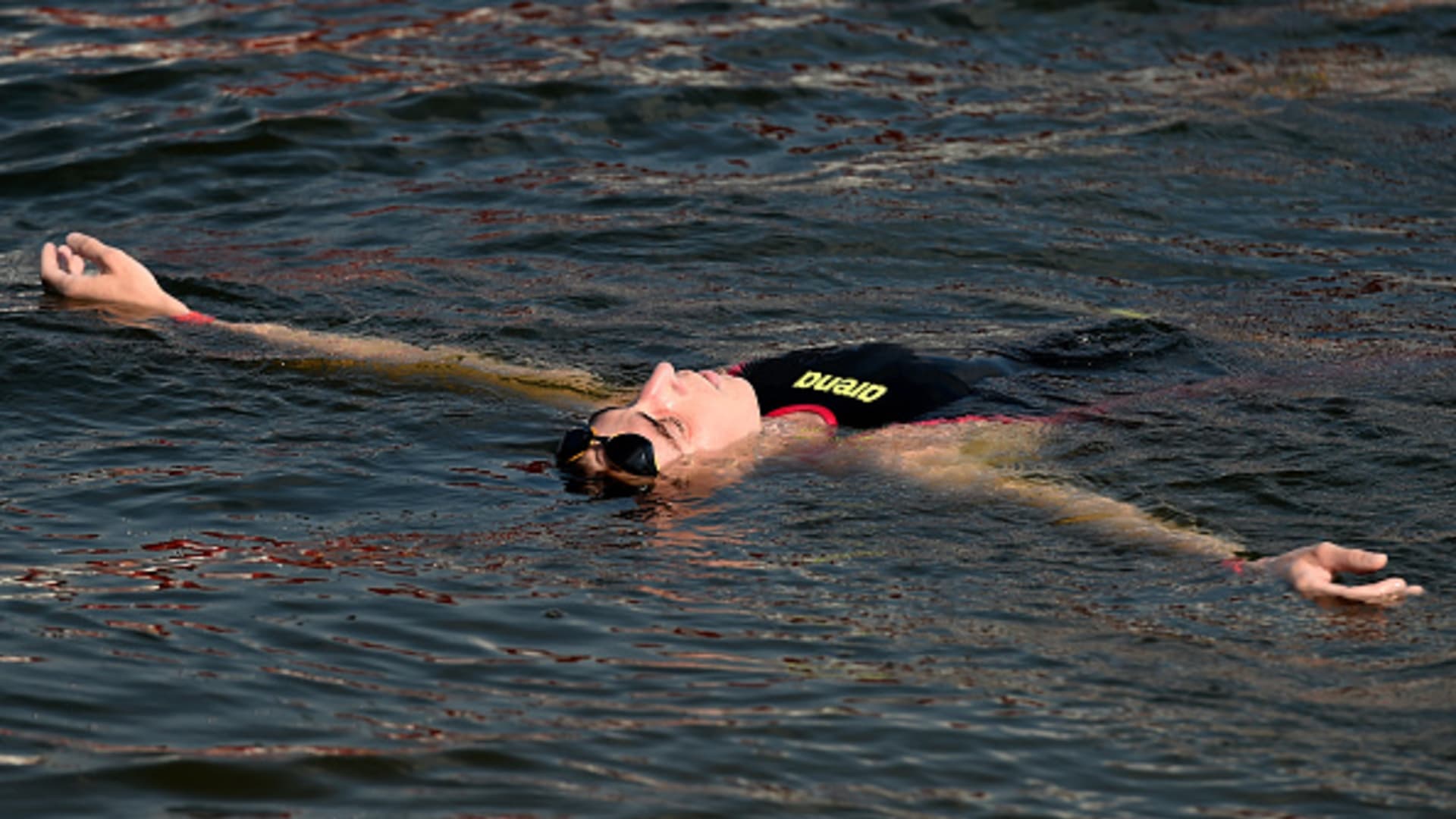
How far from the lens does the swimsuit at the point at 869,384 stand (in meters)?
6.95

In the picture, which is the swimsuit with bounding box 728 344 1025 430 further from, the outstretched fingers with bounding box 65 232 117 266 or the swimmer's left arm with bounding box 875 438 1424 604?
the outstretched fingers with bounding box 65 232 117 266

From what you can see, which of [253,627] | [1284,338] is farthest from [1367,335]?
[253,627]

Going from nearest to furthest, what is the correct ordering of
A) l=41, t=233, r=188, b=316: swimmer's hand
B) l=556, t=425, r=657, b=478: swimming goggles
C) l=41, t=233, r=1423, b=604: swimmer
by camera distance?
l=41, t=233, r=1423, b=604: swimmer
l=556, t=425, r=657, b=478: swimming goggles
l=41, t=233, r=188, b=316: swimmer's hand

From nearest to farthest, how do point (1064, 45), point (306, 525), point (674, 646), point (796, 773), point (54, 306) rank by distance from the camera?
point (796, 773), point (674, 646), point (306, 525), point (54, 306), point (1064, 45)

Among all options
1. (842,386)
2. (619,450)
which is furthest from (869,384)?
(619,450)

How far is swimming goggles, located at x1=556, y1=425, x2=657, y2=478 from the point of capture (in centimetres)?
643

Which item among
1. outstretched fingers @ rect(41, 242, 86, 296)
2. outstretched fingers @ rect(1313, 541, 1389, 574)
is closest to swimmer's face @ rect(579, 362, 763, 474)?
outstretched fingers @ rect(1313, 541, 1389, 574)

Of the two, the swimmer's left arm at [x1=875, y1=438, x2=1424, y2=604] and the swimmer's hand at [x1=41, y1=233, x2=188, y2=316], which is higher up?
the swimmer's hand at [x1=41, y1=233, x2=188, y2=316]

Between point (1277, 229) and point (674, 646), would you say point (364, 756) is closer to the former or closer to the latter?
point (674, 646)

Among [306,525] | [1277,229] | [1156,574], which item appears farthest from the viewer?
[1277,229]

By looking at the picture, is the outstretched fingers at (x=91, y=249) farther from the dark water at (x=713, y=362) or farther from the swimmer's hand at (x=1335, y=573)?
the swimmer's hand at (x=1335, y=573)

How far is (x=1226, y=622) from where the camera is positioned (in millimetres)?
5109

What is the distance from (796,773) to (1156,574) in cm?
176

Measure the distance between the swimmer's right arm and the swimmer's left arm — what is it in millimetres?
1757
